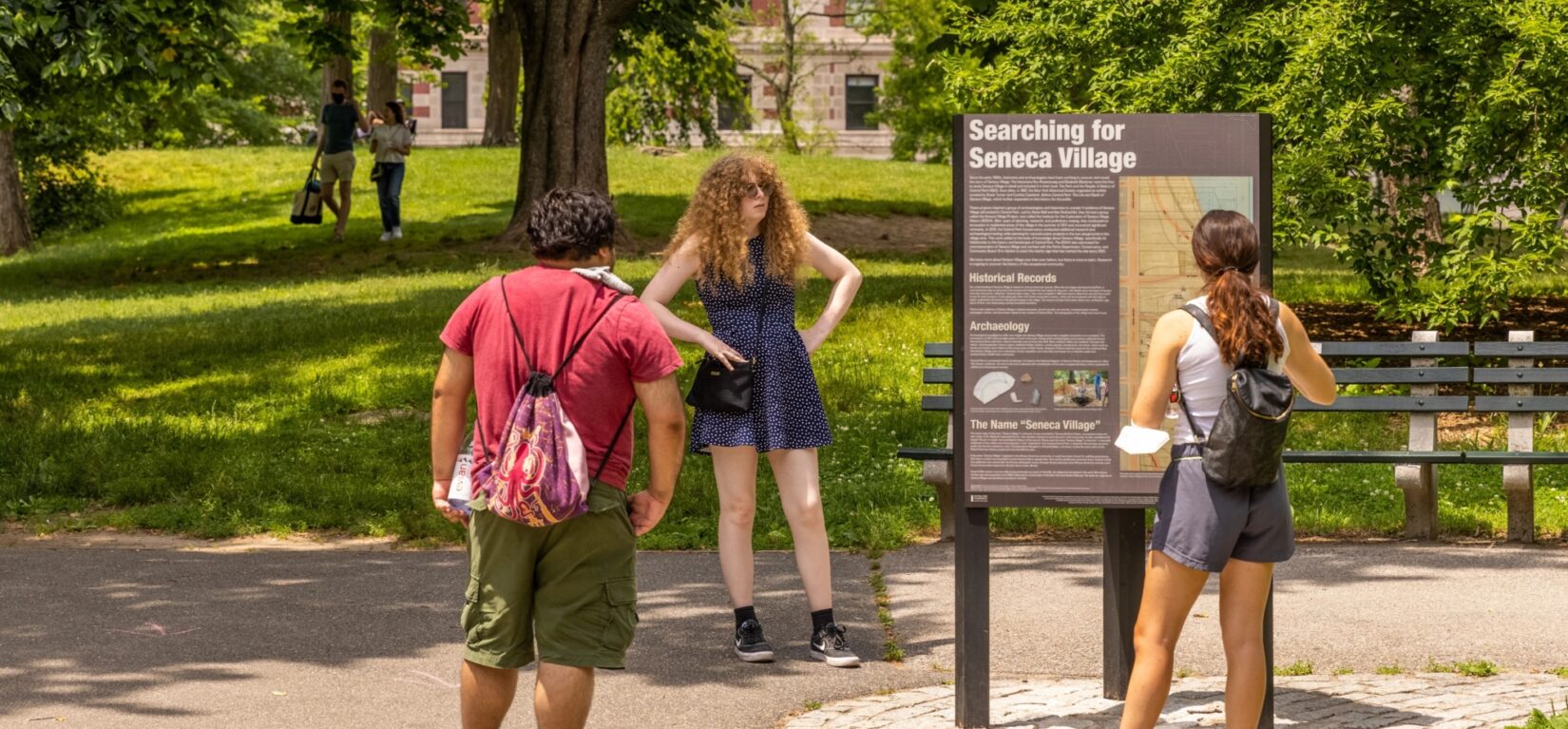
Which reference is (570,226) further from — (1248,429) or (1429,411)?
(1429,411)

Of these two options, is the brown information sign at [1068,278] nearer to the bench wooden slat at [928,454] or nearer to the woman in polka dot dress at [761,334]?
the woman in polka dot dress at [761,334]

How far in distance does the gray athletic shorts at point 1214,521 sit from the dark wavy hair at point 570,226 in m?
1.63

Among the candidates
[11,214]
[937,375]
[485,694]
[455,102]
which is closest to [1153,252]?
[485,694]

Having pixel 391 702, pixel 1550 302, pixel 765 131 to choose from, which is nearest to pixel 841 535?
pixel 391 702

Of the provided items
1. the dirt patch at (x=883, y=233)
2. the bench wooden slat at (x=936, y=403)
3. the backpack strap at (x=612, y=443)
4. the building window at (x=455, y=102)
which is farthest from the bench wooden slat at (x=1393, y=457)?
the building window at (x=455, y=102)

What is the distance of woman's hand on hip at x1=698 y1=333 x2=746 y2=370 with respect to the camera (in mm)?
6293

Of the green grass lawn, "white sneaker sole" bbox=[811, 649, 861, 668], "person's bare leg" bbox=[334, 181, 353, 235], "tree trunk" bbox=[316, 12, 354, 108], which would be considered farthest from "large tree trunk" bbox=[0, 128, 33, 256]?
"white sneaker sole" bbox=[811, 649, 861, 668]

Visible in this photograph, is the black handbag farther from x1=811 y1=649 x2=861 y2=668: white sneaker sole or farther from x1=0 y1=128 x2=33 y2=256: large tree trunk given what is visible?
x1=0 y1=128 x2=33 y2=256: large tree trunk

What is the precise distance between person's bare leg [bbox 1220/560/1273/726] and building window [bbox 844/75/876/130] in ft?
165

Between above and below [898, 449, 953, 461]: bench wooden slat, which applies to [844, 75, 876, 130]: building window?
above

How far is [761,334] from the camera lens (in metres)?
6.44

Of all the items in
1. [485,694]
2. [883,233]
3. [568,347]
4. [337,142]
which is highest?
[337,142]

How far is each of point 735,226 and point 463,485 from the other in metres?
1.96

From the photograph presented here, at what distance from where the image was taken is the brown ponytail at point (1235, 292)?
473cm
